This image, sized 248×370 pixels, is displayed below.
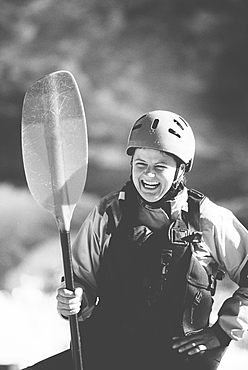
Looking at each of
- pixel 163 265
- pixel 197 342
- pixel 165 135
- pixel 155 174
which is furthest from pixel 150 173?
pixel 197 342

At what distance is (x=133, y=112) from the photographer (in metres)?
2.42

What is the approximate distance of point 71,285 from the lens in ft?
6.73

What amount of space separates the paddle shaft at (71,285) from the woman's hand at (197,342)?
1.15 feet

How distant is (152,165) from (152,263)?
1.14ft

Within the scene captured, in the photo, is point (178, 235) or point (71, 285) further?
point (178, 235)

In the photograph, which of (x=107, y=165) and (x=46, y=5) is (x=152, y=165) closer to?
(x=107, y=165)

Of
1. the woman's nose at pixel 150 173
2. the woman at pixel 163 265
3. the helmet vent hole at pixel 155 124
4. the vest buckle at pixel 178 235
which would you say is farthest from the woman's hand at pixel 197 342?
the helmet vent hole at pixel 155 124

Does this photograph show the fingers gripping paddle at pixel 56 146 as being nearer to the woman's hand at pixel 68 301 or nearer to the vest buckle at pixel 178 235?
the woman's hand at pixel 68 301

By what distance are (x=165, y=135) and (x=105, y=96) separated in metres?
0.41

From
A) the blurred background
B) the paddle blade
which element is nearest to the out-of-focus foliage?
the blurred background

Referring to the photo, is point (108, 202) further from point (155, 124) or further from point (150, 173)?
point (155, 124)

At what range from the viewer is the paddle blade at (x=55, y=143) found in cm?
209

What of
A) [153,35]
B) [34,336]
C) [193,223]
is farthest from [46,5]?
[34,336]

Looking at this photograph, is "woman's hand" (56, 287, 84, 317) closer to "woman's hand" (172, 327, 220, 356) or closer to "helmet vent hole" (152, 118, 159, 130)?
"woman's hand" (172, 327, 220, 356)
